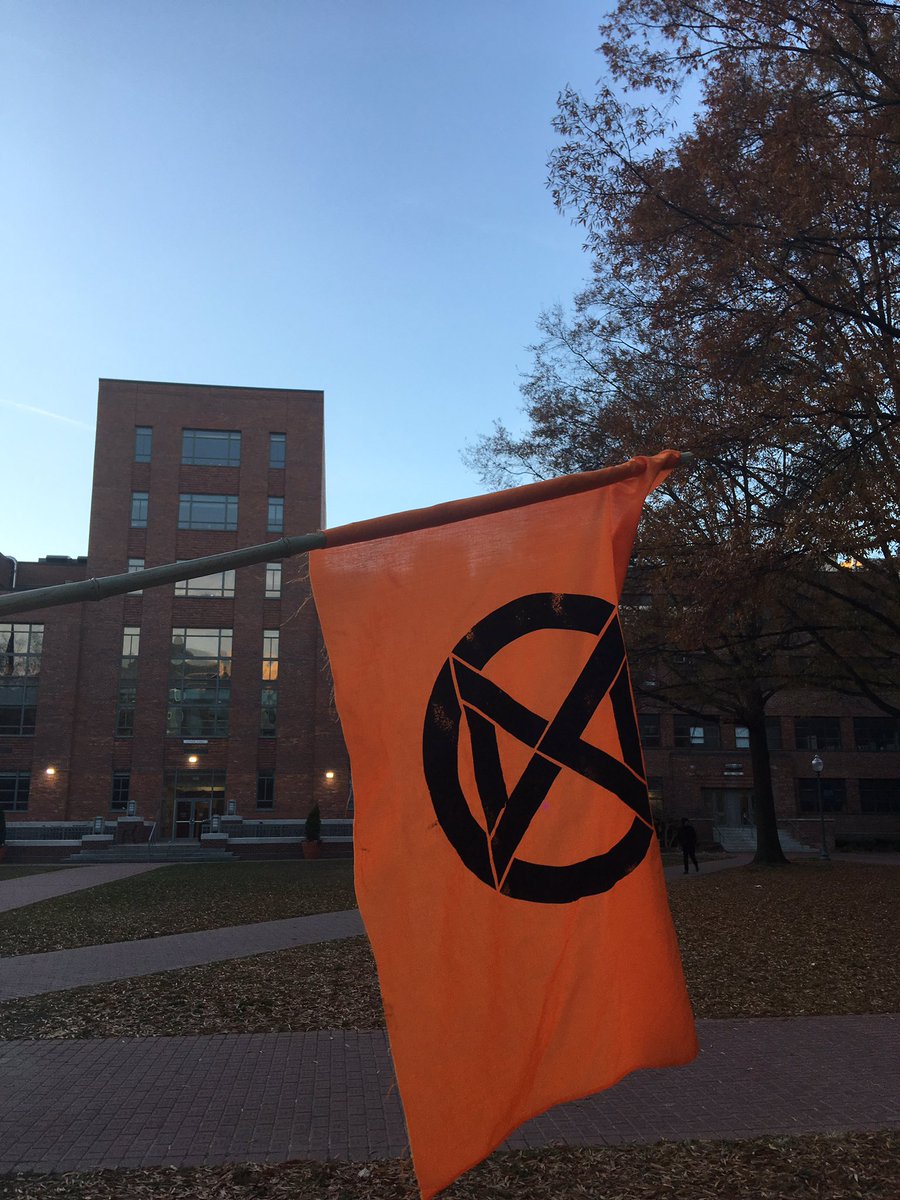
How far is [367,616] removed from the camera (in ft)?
11.0

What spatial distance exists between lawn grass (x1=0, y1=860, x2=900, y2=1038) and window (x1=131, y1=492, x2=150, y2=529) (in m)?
40.1

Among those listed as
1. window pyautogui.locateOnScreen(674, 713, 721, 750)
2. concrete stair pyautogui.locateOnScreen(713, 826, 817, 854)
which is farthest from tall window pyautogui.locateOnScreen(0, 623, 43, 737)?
concrete stair pyautogui.locateOnScreen(713, 826, 817, 854)

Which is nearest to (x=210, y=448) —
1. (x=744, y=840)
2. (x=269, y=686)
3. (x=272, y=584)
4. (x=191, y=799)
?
(x=272, y=584)

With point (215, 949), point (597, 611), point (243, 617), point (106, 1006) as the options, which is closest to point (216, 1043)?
point (106, 1006)

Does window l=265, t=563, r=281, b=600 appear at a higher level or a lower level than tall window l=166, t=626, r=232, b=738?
higher

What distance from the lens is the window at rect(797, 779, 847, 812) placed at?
52.3 meters

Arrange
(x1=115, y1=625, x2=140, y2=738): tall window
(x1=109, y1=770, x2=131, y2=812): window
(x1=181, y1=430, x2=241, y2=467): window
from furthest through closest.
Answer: (x1=181, y1=430, x2=241, y2=467): window → (x1=115, y1=625, x2=140, y2=738): tall window → (x1=109, y1=770, x2=131, y2=812): window

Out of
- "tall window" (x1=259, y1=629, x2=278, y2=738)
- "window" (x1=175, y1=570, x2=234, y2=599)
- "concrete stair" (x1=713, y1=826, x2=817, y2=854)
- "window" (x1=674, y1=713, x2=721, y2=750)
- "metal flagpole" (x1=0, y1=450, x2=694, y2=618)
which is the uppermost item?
"window" (x1=175, y1=570, x2=234, y2=599)

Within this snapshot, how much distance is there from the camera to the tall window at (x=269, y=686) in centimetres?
4775

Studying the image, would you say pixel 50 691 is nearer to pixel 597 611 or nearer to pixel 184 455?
pixel 184 455

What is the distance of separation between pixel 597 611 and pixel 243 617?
153 feet

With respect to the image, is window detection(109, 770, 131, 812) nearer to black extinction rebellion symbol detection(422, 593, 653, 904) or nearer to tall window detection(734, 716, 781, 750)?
tall window detection(734, 716, 781, 750)

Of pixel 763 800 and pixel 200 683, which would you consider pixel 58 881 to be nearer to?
pixel 763 800

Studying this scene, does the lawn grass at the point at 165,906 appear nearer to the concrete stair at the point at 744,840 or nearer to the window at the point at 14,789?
the window at the point at 14,789
